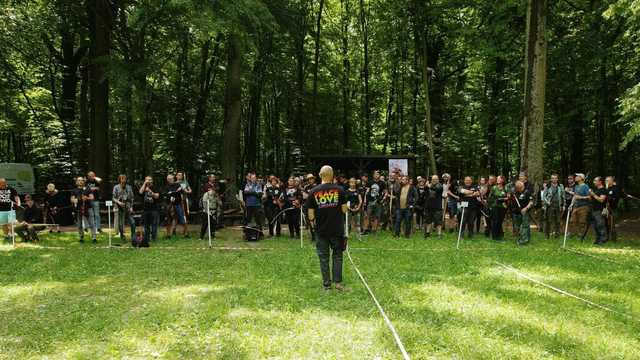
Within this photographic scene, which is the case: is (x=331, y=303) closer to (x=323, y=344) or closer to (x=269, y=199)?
(x=323, y=344)

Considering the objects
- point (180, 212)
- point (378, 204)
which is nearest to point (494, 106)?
point (378, 204)

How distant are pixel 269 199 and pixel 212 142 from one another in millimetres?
12998

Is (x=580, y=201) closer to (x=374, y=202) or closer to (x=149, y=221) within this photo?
(x=374, y=202)

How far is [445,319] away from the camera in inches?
229

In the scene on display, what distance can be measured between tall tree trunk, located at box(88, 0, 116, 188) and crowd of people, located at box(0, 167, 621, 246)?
110 inches

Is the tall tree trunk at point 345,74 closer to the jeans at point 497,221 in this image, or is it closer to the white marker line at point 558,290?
the jeans at point 497,221

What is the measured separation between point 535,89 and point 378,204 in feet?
20.2

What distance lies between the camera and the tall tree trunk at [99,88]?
17547 mm

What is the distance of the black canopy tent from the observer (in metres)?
19.9

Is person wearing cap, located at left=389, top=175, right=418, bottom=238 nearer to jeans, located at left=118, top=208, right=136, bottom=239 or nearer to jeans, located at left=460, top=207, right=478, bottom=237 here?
jeans, located at left=460, top=207, right=478, bottom=237

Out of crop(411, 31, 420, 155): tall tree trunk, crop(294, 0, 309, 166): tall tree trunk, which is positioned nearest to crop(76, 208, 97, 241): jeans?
crop(294, 0, 309, 166): tall tree trunk

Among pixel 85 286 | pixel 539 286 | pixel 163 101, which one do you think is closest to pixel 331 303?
pixel 539 286

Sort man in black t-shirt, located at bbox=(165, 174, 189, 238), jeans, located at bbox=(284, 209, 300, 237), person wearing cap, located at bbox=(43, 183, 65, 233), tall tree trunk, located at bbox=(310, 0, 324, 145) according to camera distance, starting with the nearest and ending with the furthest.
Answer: man in black t-shirt, located at bbox=(165, 174, 189, 238)
jeans, located at bbox=(284, 209, 300, 237)
person wearing cap, located at bbox=(43, 183, 65, 233)
tall tree trunk, located at bbox=(310, 0, 324, 145)

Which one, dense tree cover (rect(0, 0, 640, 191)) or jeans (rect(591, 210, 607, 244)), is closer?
jeans (rect(591, 210, 607, 244))
